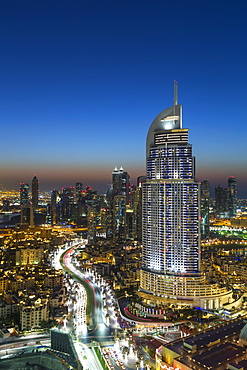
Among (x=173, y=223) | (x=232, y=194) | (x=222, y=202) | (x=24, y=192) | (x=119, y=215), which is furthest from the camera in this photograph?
(x=24, y=192)

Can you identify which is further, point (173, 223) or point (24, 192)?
point (24, 192)

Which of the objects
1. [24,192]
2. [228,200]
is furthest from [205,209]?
[24,192]

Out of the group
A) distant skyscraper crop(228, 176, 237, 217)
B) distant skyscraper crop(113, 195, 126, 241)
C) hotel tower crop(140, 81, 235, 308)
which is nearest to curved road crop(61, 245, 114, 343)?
hotel tower crop(140, 81, 235, 308)

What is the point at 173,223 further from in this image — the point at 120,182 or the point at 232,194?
the point at 232,194

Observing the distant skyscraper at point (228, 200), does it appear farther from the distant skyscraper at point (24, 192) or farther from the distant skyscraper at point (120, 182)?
the distant skyscraper at point (24, 192)

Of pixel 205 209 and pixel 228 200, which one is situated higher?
pixel 228 200

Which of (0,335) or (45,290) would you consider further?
(45,290)

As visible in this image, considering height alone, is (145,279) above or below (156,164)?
below

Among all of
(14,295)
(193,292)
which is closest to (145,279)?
(193,292)

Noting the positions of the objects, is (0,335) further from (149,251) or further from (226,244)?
(226,244)
